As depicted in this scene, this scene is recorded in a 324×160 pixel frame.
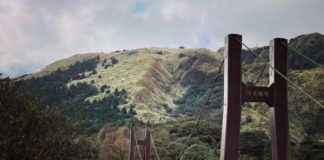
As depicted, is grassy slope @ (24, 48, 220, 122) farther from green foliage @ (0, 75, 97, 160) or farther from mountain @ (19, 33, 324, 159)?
green foliage @ (0, 75, 97, 160)

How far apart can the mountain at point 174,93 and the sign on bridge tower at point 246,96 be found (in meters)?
33.5

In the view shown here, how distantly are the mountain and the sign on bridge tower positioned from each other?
33476 mm

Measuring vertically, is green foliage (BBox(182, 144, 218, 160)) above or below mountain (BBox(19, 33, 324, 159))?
below

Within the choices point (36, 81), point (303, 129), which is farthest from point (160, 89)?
point (303, 129)

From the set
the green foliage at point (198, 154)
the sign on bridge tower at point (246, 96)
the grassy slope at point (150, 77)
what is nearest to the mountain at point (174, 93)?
the grassy slope at point (150, 77)

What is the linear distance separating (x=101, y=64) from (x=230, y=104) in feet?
607

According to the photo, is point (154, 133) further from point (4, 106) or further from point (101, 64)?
point (101, 64)

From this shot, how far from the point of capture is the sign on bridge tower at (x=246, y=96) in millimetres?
9445

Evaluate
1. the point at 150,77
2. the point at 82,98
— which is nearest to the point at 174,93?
the point at 150,77

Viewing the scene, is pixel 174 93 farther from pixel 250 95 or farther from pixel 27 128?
pixel 250 95

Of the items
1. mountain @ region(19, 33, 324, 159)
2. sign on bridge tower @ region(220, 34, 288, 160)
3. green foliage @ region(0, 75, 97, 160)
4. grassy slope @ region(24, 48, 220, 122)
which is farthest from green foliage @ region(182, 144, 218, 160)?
grassy slope @ region(24, 48, 220, 122)

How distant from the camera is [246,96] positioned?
32.2 feet

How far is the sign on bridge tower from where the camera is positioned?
9.45 m

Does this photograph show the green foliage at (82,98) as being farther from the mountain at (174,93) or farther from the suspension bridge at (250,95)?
the suspension bridge at (250,95)
